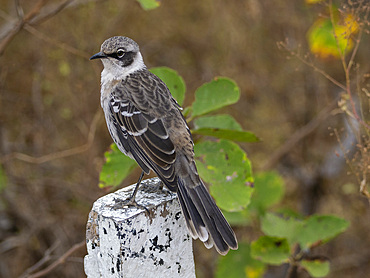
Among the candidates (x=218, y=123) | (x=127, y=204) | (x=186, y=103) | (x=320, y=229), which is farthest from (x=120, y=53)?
(x=186, y=103)

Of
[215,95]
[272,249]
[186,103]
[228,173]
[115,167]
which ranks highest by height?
[186,103]

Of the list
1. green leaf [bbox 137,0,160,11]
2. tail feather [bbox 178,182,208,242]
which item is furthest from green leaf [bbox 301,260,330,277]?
green leaf [bbox 137,0,160,11]

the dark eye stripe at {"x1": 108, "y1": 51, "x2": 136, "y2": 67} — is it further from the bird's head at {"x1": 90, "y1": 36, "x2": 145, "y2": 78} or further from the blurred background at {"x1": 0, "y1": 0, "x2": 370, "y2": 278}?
the blurred background at {"x1": 0, "y1": 0, "x2": 370, "y2": 278}

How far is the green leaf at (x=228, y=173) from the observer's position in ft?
12.1

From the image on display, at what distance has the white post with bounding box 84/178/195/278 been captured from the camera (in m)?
2.52

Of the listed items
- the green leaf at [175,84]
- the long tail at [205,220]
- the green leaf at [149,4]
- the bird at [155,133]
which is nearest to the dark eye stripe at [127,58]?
the bird at [155,133]

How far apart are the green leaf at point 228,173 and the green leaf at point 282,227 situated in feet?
3.21

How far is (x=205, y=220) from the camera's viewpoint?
116 inches

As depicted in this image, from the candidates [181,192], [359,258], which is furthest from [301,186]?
[181,192]

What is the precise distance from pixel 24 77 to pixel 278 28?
3809mm

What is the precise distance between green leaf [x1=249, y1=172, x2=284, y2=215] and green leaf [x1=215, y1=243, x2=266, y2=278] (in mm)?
434

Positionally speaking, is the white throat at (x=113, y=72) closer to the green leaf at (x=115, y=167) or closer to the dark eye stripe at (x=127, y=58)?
the dark eye stripe at (x=127, y=58)

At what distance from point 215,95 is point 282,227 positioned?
1.49m

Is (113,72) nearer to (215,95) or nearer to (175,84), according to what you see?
(175,84)
